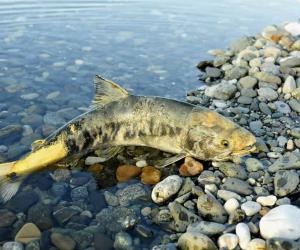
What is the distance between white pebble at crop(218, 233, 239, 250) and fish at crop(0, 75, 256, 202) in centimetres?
157

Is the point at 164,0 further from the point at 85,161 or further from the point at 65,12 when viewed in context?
the point at 85,161

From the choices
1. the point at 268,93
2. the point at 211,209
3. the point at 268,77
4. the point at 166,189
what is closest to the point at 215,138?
the point at 166,189

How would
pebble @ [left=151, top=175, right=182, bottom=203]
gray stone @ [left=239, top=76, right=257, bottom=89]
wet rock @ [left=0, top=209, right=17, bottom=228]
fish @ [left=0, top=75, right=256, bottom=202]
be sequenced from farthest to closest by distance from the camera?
1. gray stone @ [left=239, top=76, right=257, bottom=89]
2. fish @ [left=0, top=75, right=256, bottom=202]
3. pebble @ [left=151, top=175, right=182, bottom=203]
4. wet rock @ [left=0, top=209, right=17, bottom=228]

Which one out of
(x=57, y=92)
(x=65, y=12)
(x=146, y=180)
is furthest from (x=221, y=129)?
(x=65, y=12)

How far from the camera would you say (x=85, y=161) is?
6344 millimetres

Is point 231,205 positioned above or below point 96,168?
above

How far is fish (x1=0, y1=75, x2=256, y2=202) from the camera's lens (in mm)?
5840

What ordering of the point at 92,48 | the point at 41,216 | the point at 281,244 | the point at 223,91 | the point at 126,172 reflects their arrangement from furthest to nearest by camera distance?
the point at 92,48
the point at 223,91
the point at 126,172
the point at 41,216
the point at 281,244

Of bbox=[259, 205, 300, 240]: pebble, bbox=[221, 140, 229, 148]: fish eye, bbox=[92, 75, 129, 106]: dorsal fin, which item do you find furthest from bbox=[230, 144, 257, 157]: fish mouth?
bbox=[92, 75, 129, 106]: dorsal fin

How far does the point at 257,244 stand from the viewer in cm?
440

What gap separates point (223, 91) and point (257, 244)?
4736mm

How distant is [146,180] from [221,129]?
1.36 m

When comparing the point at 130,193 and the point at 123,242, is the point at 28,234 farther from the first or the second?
the point at 130,193

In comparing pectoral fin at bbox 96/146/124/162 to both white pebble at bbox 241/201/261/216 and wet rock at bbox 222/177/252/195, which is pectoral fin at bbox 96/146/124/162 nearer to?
wet rock at bbox 222/177/252/195
